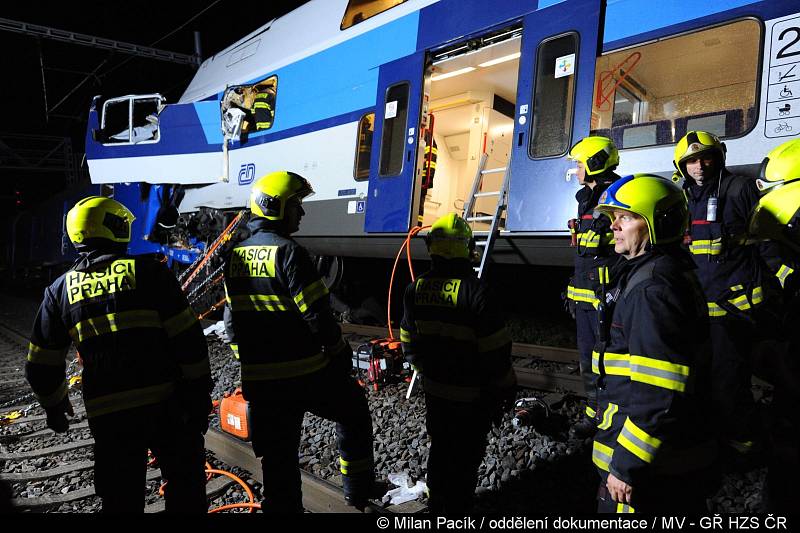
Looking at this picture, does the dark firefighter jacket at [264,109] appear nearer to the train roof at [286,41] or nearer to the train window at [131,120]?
the train roof at [286,41]

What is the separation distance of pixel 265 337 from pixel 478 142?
5969 millimetres

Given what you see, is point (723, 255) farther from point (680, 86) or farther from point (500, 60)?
point (500, 60)

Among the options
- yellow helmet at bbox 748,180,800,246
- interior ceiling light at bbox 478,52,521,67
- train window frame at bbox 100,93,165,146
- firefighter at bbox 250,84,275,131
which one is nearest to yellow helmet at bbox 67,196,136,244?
yellow helmet at bbox 748,180,800,246

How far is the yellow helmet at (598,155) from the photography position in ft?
11.6

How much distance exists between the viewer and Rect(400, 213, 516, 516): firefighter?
2424 mm

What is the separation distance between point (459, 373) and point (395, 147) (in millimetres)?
3830

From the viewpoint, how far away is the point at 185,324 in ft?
7.94

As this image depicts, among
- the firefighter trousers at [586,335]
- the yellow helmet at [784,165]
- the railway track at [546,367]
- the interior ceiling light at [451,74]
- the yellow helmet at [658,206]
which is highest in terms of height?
the interior ceiling light at [451,74]

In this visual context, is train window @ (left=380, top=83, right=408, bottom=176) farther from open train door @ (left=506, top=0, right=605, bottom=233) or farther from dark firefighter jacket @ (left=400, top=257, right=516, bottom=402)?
dark firefighter jacket @ (left=400, top=257, right=516, bottom=402)

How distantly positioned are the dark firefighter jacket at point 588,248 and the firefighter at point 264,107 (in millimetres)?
5252

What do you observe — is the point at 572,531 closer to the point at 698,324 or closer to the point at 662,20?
the point at 698,324

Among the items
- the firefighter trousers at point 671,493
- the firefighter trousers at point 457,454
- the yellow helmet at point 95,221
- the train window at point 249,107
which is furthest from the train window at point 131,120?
the firefighter trousers at point 671,493

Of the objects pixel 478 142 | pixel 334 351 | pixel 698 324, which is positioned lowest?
pixel 334 351

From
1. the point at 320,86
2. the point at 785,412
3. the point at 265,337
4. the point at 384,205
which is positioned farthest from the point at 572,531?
the point at 320,86
